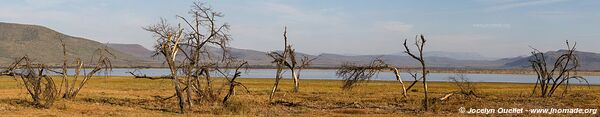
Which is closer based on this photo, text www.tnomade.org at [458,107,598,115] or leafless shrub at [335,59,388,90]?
text www.tnomade.org at [458,107,598,115]

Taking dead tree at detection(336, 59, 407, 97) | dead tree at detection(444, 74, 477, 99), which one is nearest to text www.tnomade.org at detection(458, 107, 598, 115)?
dead tree at detection(444, 74, 477, 99)

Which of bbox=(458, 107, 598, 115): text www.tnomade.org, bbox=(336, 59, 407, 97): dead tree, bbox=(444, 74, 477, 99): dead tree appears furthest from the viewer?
bbox=(444, 74, 477, 99): dead tree

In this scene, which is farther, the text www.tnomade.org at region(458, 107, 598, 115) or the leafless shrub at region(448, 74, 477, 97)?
the leafless shrub at region(448, 74, 477, 97)

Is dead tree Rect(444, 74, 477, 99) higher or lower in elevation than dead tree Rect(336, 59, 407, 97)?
lower

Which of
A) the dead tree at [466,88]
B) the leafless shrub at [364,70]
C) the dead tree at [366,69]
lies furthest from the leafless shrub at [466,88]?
the leafless shrub at [364,70]

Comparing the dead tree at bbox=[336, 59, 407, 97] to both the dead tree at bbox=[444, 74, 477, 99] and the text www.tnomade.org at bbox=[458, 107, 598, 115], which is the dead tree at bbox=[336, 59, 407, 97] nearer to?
the dead tree at bbox=[444, 74, 477, 99]

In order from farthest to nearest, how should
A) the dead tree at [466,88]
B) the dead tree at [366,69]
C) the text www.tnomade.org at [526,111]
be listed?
1. the dead tree at [466,88]
2. the dead tree at [366,69]
3. the text www.tnomade.org at [526,111]

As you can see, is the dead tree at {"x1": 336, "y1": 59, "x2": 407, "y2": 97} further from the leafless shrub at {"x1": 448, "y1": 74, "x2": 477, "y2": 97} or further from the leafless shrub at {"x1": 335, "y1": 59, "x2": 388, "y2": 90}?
the leafless shrub at {"x1": 448, "y1": 74, "x2": 477, "y2": 97}

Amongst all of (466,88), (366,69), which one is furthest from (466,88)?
(366,69)

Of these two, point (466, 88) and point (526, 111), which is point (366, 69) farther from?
point (466, 88)

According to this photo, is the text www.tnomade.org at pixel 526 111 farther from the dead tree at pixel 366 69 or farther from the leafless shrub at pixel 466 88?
the dead tree at pixel 366 69

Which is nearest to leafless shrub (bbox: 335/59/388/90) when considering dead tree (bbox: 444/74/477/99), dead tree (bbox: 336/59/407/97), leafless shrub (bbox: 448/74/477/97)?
dead tree (bbox: 336/59/407/97)

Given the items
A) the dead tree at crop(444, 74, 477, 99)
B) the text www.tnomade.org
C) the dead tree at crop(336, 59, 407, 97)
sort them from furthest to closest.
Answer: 1. the dead tree at crop(444, 74, 477, 99)
2. the dead tree at crop(336, 59, 407, 97)
3. the text www.tnomade.org

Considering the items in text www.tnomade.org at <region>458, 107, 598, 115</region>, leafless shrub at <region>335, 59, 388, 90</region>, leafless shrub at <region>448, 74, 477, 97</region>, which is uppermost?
leafless shrub at <region>335, 59, 388, 90</region>
